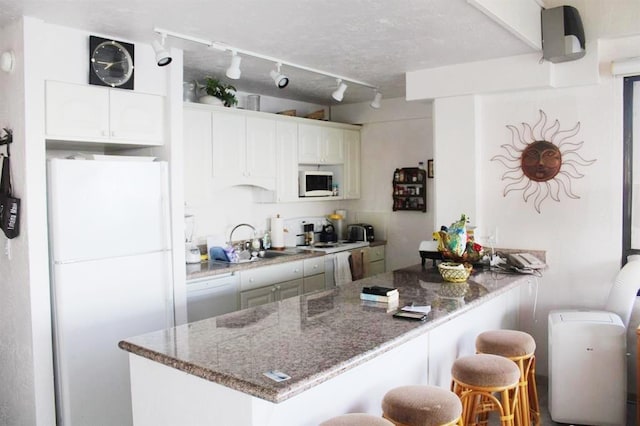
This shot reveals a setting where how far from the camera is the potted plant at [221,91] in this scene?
176 inches

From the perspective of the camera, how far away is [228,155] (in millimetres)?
4598

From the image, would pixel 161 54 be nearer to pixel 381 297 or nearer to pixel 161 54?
pixel 161 54

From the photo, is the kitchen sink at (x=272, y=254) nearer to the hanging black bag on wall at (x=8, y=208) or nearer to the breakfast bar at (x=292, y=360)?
the breakfast bar at (x=292, y=360)

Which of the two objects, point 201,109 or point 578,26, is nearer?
point 578,26

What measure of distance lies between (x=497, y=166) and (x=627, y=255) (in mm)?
1158

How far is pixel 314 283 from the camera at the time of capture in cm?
506

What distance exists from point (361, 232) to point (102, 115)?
3.33 m

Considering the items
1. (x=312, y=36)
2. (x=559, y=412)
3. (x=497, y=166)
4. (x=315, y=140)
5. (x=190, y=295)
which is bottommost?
(x=559, y=412)

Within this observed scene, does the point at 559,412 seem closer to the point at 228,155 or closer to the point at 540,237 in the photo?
the point at 540,237

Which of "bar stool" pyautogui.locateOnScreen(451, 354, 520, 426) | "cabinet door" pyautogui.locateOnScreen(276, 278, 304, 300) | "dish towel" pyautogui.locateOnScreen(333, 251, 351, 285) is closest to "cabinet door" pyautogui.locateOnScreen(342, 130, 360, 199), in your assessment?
"dish towel" pyautogui.locateOnScreen(333, 251, 351, 285)

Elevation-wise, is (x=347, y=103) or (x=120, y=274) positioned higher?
(x=347, y=103)

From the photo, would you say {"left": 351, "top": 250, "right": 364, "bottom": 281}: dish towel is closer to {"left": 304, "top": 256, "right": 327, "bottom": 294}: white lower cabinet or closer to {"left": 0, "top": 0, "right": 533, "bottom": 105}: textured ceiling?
{"left": 304, "top": 256, "right": 327, "bottom": 294}: white lower cabinet

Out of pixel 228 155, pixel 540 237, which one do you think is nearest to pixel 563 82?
pixel 540 237

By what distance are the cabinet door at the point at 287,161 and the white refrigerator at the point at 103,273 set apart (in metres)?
1.80
